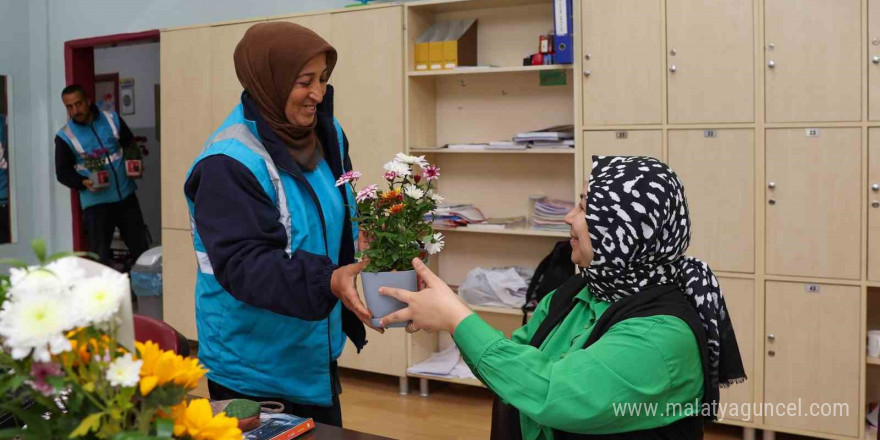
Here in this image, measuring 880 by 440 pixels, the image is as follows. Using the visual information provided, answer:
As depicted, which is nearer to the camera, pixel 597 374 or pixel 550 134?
pixel 597 374

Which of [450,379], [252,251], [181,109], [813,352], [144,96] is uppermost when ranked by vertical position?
[144,96]

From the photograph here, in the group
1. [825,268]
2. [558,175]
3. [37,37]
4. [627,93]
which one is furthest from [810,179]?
[37,37]

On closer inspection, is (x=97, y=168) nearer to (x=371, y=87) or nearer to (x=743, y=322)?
(x=371, y=87)

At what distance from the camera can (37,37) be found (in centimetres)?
630

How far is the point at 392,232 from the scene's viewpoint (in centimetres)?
166

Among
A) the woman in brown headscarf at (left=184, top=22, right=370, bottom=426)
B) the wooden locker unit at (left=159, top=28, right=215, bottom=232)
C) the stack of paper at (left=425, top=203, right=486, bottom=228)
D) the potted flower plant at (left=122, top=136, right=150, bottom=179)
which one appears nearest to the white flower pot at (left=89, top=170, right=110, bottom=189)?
the potted flower plant at (left=122, top=136, right=150, bottom=179)

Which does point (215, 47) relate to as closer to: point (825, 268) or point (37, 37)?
point (37, 37)

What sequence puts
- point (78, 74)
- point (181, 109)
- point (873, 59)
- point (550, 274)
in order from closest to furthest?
point (873, 59) → point (550, 274) → point (181, 109) → point (78, 74)

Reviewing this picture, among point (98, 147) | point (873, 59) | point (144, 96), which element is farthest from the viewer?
point (144, 96)

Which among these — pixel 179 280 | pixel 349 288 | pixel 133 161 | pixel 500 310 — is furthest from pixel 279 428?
pixel 133 161

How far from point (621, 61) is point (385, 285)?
243 cm

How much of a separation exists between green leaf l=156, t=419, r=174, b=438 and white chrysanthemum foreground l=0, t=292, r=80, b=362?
132 mm

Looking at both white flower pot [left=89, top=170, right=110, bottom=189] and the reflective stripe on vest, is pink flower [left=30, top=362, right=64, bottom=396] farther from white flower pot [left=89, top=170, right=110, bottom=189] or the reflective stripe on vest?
white flower pot [left=89, top=170, right=110, bottom=189]

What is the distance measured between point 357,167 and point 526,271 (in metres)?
1.08
